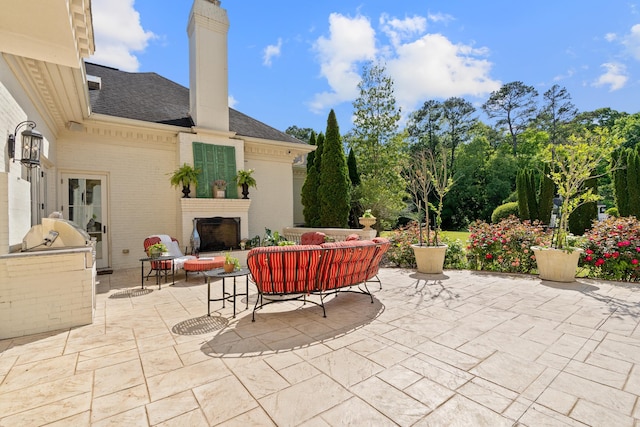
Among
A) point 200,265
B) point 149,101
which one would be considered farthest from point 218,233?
point 149,101

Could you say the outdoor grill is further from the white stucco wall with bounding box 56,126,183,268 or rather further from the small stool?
the white stucco wall with bounding box 56,126,183,268

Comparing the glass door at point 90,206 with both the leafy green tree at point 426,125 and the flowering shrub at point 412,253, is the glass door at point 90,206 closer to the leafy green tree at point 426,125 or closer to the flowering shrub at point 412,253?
the flowering shrub at point 412,253

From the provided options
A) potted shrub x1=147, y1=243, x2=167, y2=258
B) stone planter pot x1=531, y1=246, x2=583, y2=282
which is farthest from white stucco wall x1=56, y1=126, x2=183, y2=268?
stone planter pot x1=531, y1=246, x2=583, y2=282

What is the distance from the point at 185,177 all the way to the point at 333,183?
5944 millimetres

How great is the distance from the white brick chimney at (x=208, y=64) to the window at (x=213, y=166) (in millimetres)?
649

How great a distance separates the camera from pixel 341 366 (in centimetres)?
262

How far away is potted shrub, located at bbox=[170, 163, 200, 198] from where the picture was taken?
25.7ft

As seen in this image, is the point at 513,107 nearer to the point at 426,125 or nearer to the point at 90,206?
the point at 426,125

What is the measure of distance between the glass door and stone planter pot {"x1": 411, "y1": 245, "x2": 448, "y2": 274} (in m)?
7.78

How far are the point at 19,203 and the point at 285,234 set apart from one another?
7027 mm

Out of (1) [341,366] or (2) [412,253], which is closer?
(1) [341,366]

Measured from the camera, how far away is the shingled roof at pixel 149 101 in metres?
8.07

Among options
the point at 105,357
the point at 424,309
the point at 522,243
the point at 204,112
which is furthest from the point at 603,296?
the point at 204,112

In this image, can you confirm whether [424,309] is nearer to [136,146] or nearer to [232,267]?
[232,267]
